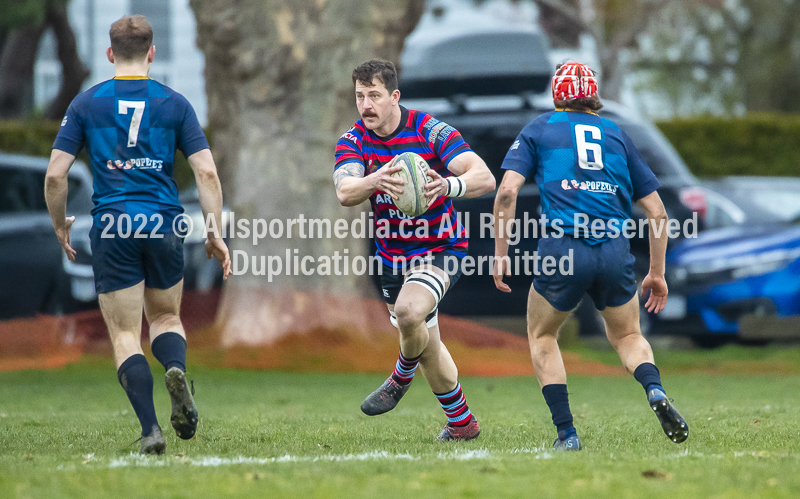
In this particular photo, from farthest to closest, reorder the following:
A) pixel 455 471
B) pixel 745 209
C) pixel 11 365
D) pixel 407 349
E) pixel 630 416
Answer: pixel 745 209
pixel 11 365
pixel 630 416
pixel 407 349
pixel 455 471

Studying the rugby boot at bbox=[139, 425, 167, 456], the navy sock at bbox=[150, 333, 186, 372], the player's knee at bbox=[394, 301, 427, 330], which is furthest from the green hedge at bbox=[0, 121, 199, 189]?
the rugby boot at bbox=[139, 425, 167, 456]

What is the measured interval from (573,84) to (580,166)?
424 millimetres

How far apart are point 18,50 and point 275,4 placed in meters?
11.8

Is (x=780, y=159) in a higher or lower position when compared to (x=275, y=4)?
lower

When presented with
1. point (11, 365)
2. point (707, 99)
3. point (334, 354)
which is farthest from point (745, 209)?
point (707, 99)

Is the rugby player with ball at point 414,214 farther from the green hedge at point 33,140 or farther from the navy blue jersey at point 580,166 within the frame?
the green hedge at point 33,140

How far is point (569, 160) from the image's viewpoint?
527 cm

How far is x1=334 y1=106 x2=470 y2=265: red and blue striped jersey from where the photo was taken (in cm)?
568

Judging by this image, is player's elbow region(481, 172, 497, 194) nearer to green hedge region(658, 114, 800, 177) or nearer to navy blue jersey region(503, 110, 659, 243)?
navy blue jersey region(503, 110, 659, 243)

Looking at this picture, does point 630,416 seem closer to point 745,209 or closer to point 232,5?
point 232,5

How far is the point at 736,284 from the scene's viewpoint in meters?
11.5

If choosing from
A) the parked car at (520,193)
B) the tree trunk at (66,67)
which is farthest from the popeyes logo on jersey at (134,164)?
the tree trunk at (66,67)

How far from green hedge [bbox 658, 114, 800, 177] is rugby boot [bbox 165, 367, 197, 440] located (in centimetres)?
1594

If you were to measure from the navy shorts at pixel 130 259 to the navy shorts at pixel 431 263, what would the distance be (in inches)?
46.9
